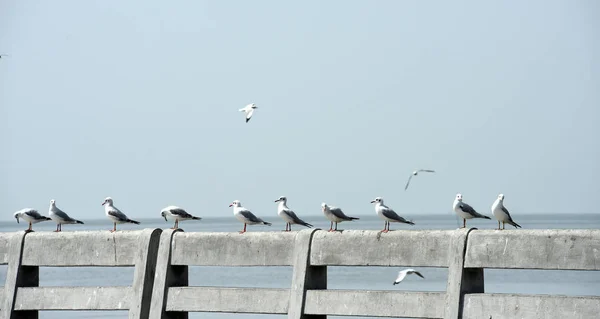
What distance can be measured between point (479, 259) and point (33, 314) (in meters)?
6.08

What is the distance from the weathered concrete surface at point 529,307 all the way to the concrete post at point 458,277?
0.09 metres

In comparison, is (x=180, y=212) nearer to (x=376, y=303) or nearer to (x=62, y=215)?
(x=62, y=215)

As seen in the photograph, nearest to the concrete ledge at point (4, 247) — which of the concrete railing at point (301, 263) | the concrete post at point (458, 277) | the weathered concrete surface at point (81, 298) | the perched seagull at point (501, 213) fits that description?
the concrete railing at point (301, 263)

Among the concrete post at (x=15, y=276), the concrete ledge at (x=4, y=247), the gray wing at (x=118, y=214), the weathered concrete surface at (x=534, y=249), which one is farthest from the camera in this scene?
the gray wing at (x=118, y=214)

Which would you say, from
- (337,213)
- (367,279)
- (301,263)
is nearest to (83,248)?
(301,263)

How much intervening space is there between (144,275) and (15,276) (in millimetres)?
1989

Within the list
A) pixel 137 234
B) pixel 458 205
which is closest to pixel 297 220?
pixel 458 205

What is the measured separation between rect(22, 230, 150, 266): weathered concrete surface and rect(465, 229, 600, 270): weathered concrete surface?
13.8ft

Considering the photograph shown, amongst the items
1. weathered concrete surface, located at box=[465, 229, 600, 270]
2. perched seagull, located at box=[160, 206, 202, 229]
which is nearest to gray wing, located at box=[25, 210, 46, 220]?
perched seagull, located at box=[160, 206, 202, 229]

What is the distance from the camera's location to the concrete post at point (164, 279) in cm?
1213

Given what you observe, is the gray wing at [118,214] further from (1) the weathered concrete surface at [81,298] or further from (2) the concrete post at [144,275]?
(2) the concrete post at [144,275]

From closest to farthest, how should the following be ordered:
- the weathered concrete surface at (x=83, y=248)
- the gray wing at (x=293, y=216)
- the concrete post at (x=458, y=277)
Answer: the concrete post at (x=458, y=277), the weathered concrete surface at (x=83, y=248), the gray wing at (x=293, y=216)

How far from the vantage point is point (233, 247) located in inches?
462

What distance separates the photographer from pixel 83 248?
496 inches
